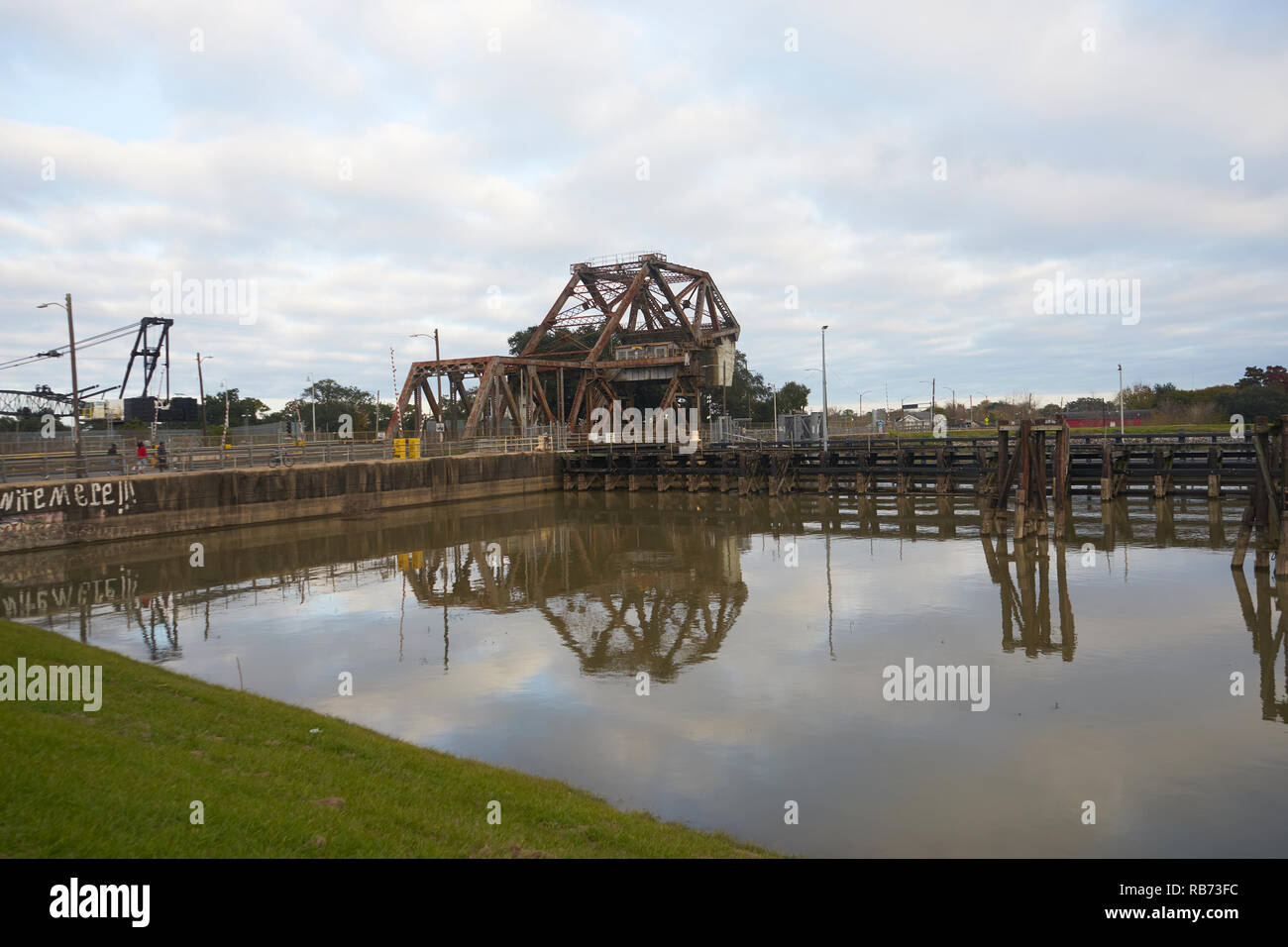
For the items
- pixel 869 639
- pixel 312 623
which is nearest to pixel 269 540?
pixel 312 623

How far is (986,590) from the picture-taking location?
748 inches

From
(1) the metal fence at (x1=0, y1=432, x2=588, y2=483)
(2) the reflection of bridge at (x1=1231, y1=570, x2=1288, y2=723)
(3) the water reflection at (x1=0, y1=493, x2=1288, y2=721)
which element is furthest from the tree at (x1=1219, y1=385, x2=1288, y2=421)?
(2) the reflection of bridge at (x1=1231, y1=570, x2=1288, y2=723)

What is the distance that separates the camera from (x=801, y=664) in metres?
13.7

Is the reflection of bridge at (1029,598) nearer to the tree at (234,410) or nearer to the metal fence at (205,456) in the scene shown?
the metal fence at (205,456)

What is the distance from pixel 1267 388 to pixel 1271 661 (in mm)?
89491

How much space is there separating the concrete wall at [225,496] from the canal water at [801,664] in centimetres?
137

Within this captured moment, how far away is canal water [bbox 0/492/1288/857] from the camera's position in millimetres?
8555

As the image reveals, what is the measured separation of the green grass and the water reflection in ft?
17.4

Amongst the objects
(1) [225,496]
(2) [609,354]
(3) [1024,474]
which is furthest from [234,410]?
(3) [1024,474]

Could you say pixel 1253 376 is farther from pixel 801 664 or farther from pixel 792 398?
pixel 801 664

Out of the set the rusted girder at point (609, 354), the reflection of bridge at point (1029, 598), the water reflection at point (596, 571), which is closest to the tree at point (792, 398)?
the rusted girder at point (609, 354)

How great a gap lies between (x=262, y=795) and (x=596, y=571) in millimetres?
16818

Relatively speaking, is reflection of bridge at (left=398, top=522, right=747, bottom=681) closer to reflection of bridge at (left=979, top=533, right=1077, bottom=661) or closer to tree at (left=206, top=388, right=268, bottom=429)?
reflection of bridge at (left=979, top=533, right=1077, bottom=661)
